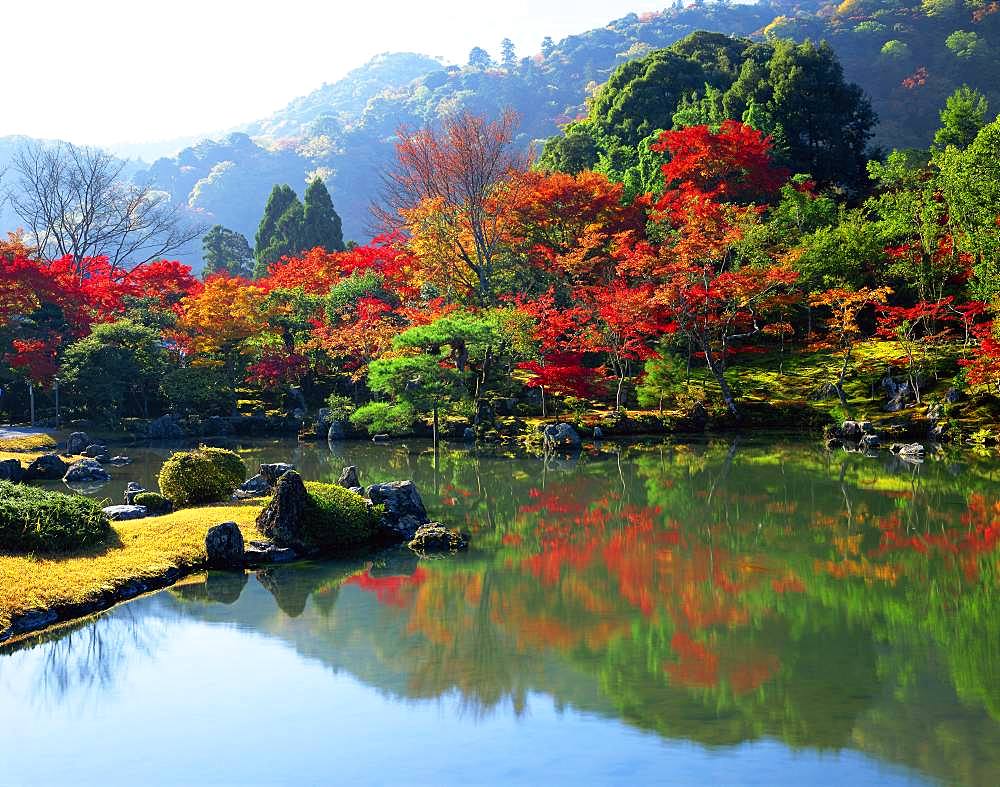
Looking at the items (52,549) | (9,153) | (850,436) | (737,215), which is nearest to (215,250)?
(737,215)

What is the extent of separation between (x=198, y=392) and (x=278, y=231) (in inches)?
981

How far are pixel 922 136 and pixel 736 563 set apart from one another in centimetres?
6005

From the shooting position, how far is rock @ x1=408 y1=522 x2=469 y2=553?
12828mm

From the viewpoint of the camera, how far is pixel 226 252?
59.8 meters

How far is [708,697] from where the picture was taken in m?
7.41

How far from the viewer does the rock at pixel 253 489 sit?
50.5 feet

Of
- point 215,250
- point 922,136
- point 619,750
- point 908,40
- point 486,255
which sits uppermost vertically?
point 908,40

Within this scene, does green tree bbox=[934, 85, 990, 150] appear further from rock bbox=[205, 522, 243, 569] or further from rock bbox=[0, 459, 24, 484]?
rock bbox=[0, 459, 24, 484]

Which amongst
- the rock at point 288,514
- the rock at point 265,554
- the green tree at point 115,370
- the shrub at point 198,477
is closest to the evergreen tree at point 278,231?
the green tree at point 115,370

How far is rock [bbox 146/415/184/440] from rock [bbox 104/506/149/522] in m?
14.2

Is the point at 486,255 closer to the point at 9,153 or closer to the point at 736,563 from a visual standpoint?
the point at 736,563

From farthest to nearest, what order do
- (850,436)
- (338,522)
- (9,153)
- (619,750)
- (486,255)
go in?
(9,153), (486,255), (850,436), (338,522), (619,750)

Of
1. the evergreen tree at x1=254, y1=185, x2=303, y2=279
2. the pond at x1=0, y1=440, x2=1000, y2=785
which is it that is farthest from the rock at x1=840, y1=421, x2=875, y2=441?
the evergreen tree at x1=254, y1=185, x2=303, y2=279

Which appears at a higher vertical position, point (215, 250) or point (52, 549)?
point (215, 250)
